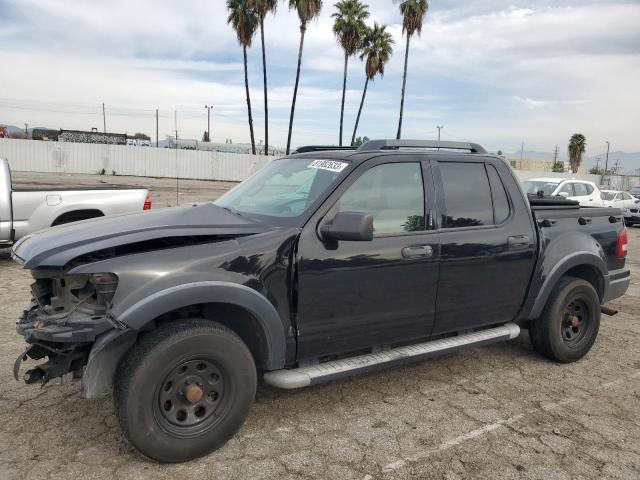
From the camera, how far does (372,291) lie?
10.8 ft

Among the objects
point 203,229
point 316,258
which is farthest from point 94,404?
point 316,258

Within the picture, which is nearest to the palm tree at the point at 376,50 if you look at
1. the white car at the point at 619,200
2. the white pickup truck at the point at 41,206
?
the white car at the point at 619,200

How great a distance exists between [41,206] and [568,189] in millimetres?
14226

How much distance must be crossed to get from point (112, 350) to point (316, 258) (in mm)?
1243

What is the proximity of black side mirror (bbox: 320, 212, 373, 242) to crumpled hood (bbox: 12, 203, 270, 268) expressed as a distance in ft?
1.43

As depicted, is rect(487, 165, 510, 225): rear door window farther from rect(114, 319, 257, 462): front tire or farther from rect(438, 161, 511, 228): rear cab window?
rect(114, 319, 257, 462): front tire

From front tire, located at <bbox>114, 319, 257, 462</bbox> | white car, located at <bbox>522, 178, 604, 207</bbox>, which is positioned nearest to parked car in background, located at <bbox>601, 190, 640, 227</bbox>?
white car, located at <bbox>522, 178, 604, 207</bbox>

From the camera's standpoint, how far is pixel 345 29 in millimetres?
38000

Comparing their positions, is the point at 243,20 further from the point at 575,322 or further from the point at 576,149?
the point at 576,149

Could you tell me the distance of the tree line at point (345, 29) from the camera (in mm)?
34950

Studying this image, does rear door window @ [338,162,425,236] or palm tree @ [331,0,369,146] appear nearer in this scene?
rear door window @ [338,162,425,236]

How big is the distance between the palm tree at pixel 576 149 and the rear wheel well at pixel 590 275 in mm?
71940

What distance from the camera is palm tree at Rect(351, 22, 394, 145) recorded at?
3978 cm

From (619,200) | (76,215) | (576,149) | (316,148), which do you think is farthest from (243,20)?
(576,149)
